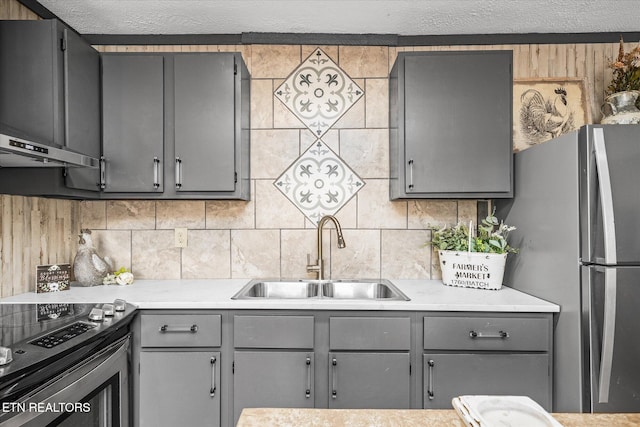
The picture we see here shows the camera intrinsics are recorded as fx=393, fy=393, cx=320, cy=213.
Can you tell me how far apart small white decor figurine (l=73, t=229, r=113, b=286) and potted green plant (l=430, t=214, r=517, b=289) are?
6.39 ft

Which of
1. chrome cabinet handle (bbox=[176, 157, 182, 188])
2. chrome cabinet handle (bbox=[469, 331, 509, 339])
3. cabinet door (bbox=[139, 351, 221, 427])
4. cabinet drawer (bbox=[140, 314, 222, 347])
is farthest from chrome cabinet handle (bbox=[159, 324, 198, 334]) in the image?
chrome cabinet handle (bbox=[469, 331, 509, 339])

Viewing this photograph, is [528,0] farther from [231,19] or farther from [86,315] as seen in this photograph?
[86,315]

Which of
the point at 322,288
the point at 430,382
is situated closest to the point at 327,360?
the point at 430,382

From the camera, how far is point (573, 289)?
65.2 inches

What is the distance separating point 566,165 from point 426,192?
67 centimetres

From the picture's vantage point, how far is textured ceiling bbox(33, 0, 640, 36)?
7.00 feet

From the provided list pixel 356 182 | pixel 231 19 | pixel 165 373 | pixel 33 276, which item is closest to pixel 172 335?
pixel 165 373

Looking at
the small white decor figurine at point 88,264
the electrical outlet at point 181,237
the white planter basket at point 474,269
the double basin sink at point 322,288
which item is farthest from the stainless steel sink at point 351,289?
the small white decor figurine at point 88,264

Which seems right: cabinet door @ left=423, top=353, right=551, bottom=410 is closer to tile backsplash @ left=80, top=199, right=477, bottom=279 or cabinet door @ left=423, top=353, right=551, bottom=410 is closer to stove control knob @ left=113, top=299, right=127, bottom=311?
tile backsplash @ left=80, top=199, right=477, bottom=279

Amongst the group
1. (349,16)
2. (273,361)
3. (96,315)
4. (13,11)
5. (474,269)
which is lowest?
(273,361)

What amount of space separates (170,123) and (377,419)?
74.5 inches

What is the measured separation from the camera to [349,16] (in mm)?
2260

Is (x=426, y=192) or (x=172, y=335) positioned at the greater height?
(x=426, y=192)

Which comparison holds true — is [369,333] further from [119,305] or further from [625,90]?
[625,90]
